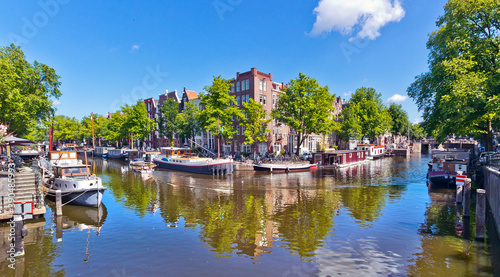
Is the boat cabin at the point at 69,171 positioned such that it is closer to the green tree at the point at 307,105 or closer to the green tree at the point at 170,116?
the green tree at the point at 307,105

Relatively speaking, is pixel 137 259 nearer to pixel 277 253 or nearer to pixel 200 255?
pixel 200 255

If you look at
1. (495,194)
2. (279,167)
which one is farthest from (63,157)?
(495,194)

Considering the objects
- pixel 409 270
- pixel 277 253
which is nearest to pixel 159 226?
pixel 277 253

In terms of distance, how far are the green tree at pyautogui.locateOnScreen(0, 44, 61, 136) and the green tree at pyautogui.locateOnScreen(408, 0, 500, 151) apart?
1683 inches

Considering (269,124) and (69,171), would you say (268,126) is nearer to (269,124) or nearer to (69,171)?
(269,124)

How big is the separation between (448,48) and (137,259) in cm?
3134

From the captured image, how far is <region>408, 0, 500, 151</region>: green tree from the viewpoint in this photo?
22609 millimetres

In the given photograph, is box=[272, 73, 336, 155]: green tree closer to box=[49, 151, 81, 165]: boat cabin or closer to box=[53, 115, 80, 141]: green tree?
box=[49, 151, 81, 165]: boat cabin

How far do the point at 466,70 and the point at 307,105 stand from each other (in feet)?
88.3

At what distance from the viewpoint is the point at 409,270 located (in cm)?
1089

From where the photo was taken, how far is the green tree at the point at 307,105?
49062 mm

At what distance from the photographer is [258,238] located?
14422 mm

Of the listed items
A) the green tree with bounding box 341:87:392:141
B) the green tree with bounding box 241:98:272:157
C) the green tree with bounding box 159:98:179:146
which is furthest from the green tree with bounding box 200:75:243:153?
the green tree with bounding box 341:87:392:141

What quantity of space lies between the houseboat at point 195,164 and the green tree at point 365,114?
3904cm
